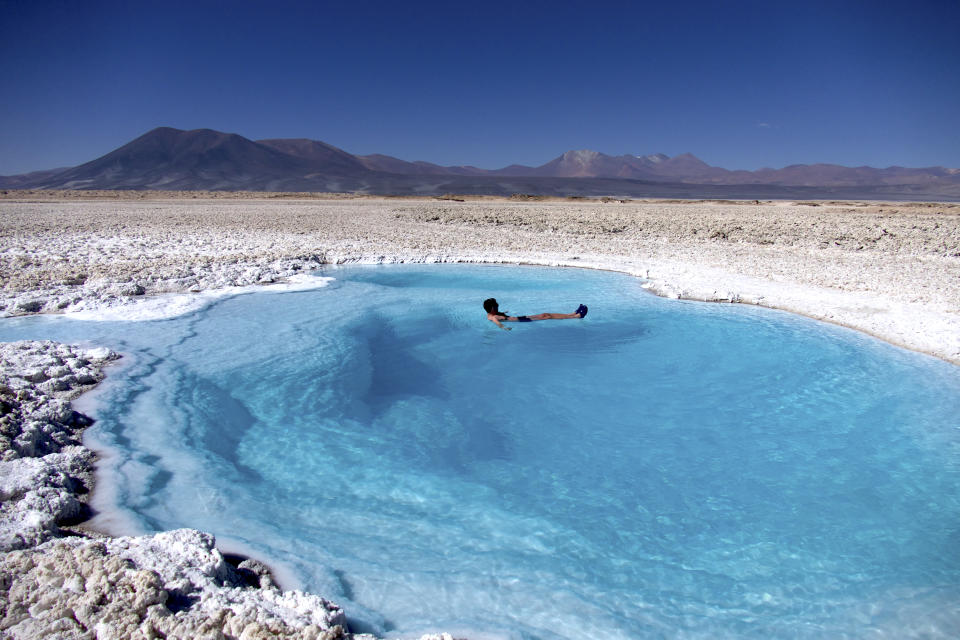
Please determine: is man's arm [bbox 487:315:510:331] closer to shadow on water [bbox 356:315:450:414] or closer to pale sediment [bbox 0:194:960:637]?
shadow on water [bbox 356:315:450:414]

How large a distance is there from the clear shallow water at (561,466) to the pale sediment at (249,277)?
45 cm

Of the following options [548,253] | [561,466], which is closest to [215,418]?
[561,466]

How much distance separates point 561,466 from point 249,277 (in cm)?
800

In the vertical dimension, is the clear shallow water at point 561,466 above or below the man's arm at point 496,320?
below

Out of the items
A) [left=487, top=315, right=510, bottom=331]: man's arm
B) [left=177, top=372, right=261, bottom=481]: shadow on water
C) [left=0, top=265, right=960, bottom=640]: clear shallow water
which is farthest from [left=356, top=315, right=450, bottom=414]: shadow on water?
[left=177, top=372, right=261, bottom=481]: shadow on water

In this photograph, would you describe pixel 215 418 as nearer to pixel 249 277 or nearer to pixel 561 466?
pixel 561 466

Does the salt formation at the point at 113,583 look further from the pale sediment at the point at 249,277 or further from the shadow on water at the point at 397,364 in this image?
the shadow on water at the point at 397,364

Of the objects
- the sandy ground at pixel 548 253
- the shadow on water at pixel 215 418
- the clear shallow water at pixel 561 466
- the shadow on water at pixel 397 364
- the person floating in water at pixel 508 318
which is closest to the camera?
the clear shallow water at pixel 561 466

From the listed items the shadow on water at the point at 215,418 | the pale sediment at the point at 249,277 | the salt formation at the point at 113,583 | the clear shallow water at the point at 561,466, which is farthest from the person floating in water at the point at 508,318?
the salt formation at the point at 113,583

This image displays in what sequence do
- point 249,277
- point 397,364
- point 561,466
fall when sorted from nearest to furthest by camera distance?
1. point 561,466
2. point 397,364
3. point 249,277

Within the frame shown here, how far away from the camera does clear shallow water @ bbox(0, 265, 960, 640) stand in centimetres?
309

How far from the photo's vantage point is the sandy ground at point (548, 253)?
8.58 meters

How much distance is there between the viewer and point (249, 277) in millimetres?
10555

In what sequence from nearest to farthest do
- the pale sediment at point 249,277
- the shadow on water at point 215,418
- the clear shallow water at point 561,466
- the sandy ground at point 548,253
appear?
the pale sediment at point 249,277 → the clear shallow water at point 561,466 → the shadow on water at point 215,418 → the sandy ground at point 548,253
